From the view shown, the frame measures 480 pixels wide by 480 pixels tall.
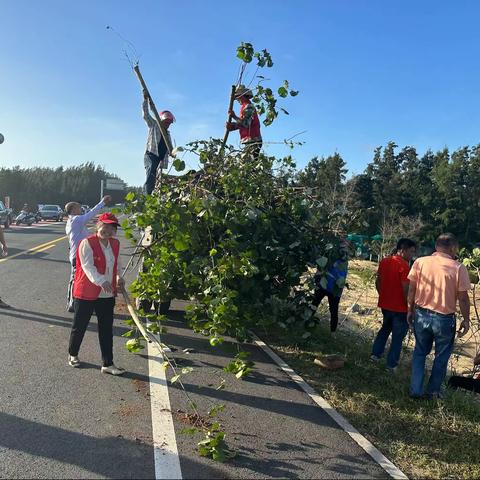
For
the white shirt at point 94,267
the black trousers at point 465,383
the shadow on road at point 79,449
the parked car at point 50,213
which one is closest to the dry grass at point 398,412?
the black trousers at point 465,383

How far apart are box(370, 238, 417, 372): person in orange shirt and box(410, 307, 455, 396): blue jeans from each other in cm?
95

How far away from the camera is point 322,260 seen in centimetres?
558

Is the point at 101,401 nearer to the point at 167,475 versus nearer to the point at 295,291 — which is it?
the point at 167,475

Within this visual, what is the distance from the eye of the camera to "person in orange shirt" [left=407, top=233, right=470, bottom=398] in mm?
5484

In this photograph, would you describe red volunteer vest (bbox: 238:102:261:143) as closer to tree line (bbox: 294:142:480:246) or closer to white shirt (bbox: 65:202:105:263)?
white shirt (bbox: 65:202:105:263)

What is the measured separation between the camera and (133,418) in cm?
446

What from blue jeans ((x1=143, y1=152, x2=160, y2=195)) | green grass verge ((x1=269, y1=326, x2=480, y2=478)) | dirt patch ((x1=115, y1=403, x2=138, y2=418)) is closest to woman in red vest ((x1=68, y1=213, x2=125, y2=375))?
dirt patch ((x1=115, y1=403, x2=138, y2=418))

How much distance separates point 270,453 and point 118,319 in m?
4.81

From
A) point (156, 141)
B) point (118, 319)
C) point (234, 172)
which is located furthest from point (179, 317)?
point (234, 172)

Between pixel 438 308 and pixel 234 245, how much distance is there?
2.44 meters

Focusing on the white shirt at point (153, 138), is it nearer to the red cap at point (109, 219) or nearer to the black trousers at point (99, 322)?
the red cap at point (109, 219)

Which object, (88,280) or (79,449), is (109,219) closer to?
(88,280)

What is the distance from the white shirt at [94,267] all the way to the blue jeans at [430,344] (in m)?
3.63

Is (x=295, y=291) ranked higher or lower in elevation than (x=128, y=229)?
lower
